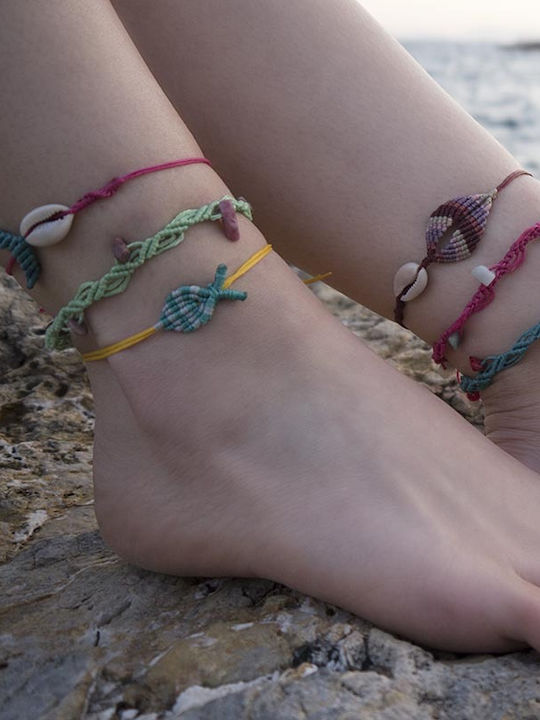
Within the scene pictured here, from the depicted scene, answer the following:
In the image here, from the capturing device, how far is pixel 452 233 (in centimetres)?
93

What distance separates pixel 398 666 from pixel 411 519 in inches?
5.6

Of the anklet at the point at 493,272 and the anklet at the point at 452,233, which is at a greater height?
the anklet at the point at 452,233

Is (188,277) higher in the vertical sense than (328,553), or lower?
higher

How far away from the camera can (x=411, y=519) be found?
0.74 metres

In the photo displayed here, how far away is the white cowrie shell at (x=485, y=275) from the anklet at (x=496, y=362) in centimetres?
6

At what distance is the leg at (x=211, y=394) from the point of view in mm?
759

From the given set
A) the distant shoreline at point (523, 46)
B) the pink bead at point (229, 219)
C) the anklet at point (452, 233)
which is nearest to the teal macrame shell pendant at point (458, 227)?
the anklet at point (452, 233)

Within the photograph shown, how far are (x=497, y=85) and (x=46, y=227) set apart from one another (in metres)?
4.90

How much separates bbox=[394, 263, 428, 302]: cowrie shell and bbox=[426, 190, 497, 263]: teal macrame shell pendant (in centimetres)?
2

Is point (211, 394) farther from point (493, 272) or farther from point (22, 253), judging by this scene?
point (493, 272)

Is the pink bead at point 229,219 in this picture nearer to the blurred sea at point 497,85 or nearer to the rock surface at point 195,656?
the rock surface at point 195,656

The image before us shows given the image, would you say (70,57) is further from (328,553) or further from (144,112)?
(328,553)

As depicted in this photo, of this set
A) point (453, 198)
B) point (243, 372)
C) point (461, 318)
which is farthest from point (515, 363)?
point (243, 372)

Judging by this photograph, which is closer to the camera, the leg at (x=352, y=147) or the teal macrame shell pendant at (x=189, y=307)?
the teal macrame shell pendant at (x=189, y=307)
